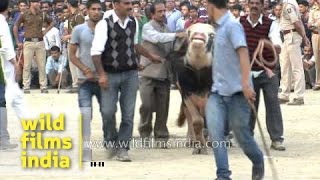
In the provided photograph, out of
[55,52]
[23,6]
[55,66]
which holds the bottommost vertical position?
[55,66]

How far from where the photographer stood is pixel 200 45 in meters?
11.1

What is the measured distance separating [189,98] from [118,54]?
4.19ft

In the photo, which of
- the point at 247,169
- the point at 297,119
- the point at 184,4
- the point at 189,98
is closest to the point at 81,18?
the point at 184,4


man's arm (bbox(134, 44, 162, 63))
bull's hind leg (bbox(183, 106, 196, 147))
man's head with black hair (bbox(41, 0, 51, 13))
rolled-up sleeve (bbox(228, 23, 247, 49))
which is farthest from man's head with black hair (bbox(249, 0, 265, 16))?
man's head with black hair (bbox(41, 0, 51, 13))

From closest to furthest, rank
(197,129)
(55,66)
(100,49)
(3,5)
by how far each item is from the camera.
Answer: (100,49), (197,129), (3,5), (55,66)

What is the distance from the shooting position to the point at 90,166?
1071 cm

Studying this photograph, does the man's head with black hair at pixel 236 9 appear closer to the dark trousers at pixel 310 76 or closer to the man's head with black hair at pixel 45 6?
the dark trousers at pixel 310 76

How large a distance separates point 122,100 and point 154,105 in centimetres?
144

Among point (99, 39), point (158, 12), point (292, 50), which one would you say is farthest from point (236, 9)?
point (99, 39)

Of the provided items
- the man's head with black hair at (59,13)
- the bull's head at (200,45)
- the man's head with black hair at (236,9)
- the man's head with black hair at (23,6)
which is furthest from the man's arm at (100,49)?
the man's head with black hair at (59,13)

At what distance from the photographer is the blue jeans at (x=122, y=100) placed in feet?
36.1

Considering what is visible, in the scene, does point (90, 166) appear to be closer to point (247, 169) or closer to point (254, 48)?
point (247, 169)

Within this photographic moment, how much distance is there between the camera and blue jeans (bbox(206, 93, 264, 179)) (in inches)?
363

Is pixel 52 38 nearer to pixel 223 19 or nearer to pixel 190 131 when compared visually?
pixel 190 131
